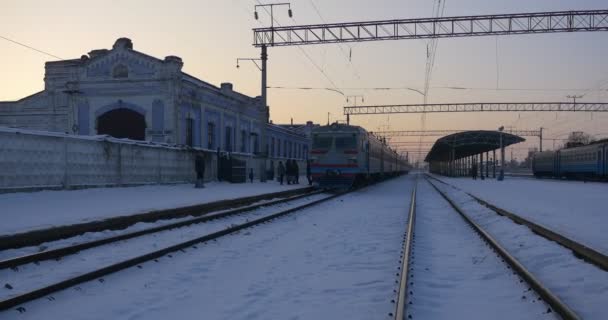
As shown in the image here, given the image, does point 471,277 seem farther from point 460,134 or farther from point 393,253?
point 460,134

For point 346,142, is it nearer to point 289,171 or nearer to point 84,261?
point 289,171

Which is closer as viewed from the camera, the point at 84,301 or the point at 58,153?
the point at 84,301

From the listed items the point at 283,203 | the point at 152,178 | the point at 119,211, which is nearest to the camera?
the point at 119,211

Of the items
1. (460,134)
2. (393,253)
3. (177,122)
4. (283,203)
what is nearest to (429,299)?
(393,253)

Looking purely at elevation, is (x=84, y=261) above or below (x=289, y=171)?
below

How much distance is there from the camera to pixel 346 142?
78.9 feet

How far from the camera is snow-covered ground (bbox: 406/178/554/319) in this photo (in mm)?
4750

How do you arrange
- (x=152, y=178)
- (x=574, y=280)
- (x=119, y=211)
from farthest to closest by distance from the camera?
(x=152, y=178) → (x=119, y=211) → (x=574, y=280)

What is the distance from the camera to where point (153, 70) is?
Result: 2770 centimetres

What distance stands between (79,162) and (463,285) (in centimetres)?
1458

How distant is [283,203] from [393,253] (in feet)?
34.2

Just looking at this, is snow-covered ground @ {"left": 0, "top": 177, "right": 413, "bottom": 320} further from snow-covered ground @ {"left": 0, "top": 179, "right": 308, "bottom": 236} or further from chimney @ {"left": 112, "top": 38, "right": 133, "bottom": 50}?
chimney @ {"left": 112, "top": 38, "right": 133, "bottom": 50}

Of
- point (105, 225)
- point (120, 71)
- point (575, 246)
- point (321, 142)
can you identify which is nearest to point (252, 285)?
point (575, 246)

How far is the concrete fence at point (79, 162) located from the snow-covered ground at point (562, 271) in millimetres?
12813
